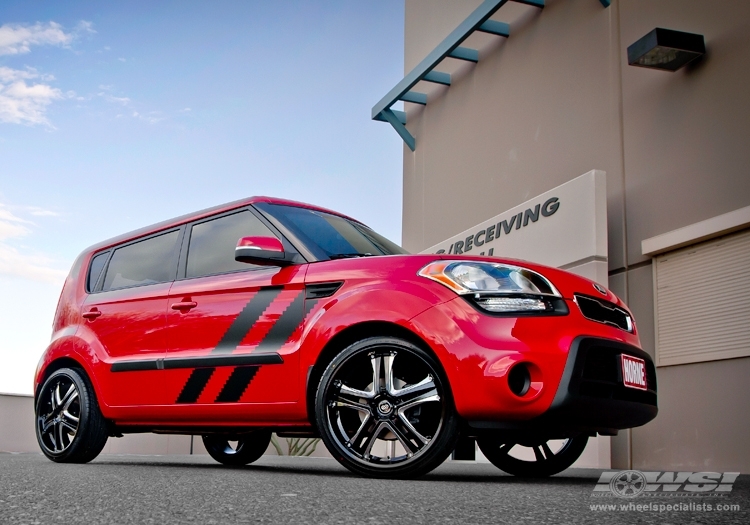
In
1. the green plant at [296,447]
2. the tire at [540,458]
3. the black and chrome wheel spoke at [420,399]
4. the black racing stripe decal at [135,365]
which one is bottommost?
the green plant at [296,447]

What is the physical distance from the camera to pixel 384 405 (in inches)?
154

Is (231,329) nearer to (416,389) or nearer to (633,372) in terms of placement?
(416,389)

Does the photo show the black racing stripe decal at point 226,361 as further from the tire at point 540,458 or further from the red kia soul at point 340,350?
the tire at point 540,458

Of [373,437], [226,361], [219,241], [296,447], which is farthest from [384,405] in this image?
[296,447]

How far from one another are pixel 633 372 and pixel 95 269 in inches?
161

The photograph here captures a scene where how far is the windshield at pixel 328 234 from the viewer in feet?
15.4

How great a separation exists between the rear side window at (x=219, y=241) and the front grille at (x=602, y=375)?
204cm

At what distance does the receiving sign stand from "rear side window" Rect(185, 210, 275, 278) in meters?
4.25

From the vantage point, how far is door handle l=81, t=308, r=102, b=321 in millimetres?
5719

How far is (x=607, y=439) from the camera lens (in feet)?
26.4

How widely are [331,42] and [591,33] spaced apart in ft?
19.7

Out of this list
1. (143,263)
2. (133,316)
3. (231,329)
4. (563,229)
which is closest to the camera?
(231,329)

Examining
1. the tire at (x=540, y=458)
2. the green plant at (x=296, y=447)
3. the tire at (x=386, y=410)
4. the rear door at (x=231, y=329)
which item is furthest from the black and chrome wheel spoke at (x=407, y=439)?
the green plant at (x=296, y=447)

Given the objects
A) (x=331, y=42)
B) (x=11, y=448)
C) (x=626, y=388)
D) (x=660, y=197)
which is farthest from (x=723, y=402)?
(x=11, y=448)
